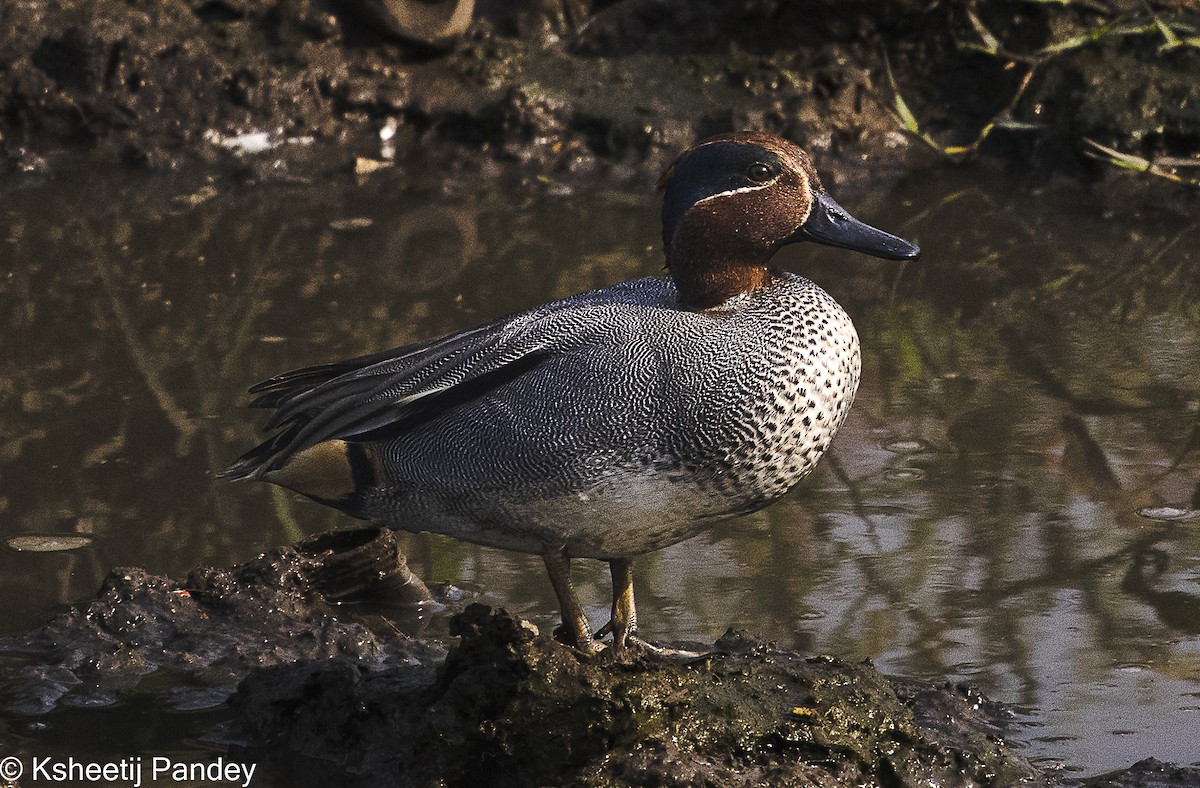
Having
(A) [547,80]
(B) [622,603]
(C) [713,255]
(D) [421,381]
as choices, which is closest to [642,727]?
(B) [622,603]

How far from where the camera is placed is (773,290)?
144 inches

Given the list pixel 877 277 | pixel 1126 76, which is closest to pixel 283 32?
pixel 877 277

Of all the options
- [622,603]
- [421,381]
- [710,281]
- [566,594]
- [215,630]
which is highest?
[710,281]

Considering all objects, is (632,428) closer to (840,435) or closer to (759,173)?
(759,173)

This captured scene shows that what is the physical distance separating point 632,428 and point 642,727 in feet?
2.26

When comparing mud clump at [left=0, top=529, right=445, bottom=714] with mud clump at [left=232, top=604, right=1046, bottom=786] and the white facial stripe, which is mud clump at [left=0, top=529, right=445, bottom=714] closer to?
mud clump at [left=232, top=604, right=1046, bottom=786]

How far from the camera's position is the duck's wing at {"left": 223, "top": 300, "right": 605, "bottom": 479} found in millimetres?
3588

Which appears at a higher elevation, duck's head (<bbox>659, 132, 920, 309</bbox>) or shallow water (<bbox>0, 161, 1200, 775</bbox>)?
duck's head (<bbox>659, 132, 920, 309</bbox>)

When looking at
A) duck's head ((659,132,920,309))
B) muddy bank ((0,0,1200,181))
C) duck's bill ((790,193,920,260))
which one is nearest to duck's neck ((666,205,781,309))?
duck's head ((659,132,920,309))

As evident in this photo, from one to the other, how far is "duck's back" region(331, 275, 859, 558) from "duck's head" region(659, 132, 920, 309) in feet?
0.22

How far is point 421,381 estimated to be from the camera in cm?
363

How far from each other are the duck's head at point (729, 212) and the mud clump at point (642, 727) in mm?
842

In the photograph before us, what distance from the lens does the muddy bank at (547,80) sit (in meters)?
8.14

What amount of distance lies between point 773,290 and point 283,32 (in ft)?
18.3
